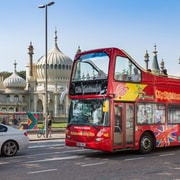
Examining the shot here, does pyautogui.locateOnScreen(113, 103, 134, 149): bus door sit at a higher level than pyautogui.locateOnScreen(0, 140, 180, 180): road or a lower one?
higher

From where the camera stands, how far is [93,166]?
12.8 m

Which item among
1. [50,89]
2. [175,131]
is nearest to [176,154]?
[175,131]

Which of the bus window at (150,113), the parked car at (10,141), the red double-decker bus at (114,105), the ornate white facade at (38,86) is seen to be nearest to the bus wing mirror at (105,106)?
the red double-decker bus at (114,105)

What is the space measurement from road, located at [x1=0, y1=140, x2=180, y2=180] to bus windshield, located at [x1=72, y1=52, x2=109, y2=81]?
10.1ft

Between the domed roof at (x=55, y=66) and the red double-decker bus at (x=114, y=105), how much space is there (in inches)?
3350

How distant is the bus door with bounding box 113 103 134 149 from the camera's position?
49.0 ft

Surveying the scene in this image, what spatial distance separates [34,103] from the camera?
325 ft

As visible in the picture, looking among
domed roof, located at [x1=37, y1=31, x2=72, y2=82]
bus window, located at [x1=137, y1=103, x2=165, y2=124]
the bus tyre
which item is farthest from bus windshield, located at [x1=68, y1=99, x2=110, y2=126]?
domed roof, located at [x1=37, y1=31, x2=72, y2=82]

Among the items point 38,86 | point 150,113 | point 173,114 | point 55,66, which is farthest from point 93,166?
point 38,86

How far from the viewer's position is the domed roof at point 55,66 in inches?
3991

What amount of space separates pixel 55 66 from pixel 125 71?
8682 centimetres

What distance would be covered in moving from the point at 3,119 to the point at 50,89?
2684 inches

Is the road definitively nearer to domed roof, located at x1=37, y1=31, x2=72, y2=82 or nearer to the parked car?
the parked car

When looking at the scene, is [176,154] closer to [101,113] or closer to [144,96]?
[144,96]
